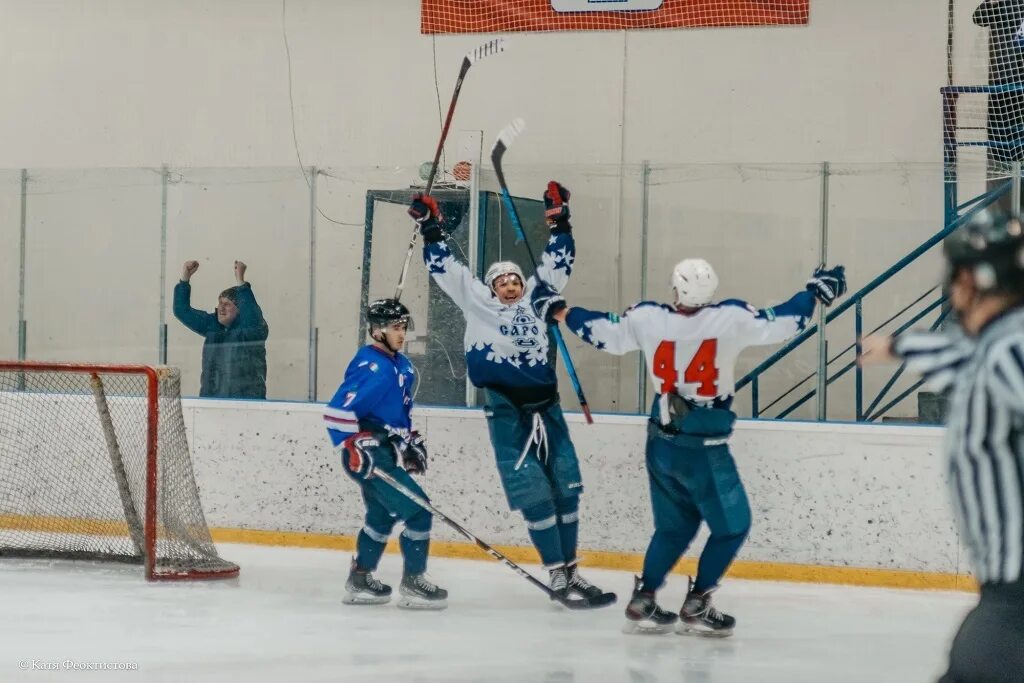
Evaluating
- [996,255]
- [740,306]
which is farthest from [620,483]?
[996,255]

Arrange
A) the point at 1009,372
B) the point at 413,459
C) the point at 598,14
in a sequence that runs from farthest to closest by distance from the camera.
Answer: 1. the point at 598,14
2. the point at 413,459
3. the point at 1009,372

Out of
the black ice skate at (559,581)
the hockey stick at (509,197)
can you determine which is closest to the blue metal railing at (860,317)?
the hockey stick at (509,197)

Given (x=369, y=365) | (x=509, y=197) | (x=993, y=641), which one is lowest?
(x=993, y=641)

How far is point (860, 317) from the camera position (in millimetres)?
5430

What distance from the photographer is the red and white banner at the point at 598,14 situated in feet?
22.1

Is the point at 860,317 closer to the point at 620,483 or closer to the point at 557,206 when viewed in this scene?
the point at 620,483

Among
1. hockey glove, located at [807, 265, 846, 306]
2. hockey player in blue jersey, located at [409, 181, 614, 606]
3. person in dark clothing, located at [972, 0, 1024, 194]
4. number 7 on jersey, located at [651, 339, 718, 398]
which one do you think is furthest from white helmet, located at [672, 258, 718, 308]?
person in dark clothing, located at [972, 0, 1024, 194]

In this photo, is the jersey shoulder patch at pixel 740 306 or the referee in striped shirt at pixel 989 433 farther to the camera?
the jersey shoulder patch at pixel 740 306

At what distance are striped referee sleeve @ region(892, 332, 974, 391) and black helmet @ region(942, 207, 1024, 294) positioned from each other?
0.09 meters

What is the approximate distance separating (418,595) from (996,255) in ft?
9.54

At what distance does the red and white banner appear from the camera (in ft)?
22.1

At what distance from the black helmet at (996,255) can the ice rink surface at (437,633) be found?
75.1 inches

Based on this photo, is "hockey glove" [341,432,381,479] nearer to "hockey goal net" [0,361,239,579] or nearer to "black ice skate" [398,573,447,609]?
"black ice skate" [398,573,447,609]

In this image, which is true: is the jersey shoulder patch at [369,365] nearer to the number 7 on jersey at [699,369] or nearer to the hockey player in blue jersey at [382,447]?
the hockey player in blue jersey at [382,447]
